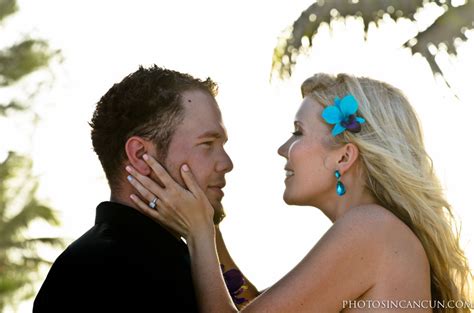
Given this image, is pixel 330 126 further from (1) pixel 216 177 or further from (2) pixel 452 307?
(2) pixel 452 307

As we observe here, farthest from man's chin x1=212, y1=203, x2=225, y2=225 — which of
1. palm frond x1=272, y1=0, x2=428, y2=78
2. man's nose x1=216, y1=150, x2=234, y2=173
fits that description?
palm frond x1=272, y1=0, x2=428, y2=78

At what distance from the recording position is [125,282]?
5180mm

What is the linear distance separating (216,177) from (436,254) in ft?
4.04

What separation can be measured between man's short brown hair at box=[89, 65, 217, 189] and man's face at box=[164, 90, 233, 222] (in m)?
0.05

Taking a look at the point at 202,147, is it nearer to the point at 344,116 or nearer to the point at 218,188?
the point at 218,188

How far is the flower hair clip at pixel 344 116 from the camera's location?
5.75 m

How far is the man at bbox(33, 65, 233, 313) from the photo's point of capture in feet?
17.0

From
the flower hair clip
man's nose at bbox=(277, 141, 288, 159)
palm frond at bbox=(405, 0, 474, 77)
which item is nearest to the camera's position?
the flower hair clip

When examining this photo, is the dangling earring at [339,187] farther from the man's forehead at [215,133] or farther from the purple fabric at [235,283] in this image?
the purple fabric at [235,283]

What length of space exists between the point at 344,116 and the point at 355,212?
567mm

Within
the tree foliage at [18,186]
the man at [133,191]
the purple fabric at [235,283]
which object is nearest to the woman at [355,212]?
the man at [133,191]

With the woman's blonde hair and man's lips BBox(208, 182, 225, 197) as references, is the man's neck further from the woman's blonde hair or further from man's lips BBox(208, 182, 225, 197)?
the woman's blonde hair

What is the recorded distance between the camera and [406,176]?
5668 millimetres

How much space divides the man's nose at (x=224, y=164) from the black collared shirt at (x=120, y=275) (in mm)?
574
